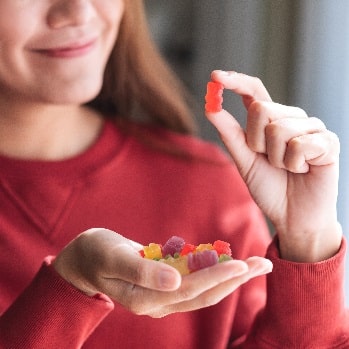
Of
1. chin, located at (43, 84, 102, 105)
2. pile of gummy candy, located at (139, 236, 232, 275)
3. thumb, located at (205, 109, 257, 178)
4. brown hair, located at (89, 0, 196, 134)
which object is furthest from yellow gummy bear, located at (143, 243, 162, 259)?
brown hair, located at (89, 0, 196, 134)

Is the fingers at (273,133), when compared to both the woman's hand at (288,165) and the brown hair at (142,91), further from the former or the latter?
the brown hair at (142,91)

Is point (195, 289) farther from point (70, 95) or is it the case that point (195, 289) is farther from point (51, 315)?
point (70, 95)

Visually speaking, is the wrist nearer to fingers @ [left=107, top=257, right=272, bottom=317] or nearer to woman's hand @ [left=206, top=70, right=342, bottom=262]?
woman's hand @ [left=206, top=70, right=342, bottom=262]

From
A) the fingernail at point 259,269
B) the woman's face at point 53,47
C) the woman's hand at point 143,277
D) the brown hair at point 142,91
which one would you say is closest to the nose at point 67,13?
the woman's face at point 53,47

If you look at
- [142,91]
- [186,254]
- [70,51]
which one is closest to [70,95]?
[70,51]

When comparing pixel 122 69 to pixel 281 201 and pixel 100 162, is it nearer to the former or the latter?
pixel 100 162

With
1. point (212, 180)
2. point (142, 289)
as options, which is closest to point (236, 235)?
point (212, 180)

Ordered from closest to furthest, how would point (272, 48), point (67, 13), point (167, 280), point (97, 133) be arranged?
point (167, 280), point (67, 13), point (97, 133), point (272, 48)
